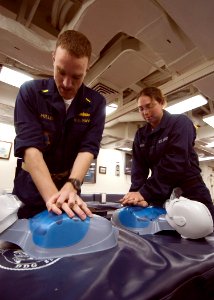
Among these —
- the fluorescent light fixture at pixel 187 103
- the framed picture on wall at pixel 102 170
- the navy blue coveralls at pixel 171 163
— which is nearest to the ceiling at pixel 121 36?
the fluorescent light fixture at pixel 187 103

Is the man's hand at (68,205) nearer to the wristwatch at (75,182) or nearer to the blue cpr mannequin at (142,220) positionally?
the wristwatch at (75,182)

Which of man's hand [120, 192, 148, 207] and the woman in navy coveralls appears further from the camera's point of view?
the woman in navy coveralls

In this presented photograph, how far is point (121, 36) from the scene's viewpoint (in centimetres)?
257

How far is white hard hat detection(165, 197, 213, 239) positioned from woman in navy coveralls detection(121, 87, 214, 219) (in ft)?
0.99

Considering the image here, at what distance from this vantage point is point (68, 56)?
0.84 metres

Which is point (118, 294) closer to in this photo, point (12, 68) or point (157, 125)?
point (157, 125)

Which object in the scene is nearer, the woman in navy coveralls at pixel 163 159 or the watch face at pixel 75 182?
the watch face at pixel 75 182

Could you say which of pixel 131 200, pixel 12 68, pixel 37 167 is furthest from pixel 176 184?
pixel 12 68

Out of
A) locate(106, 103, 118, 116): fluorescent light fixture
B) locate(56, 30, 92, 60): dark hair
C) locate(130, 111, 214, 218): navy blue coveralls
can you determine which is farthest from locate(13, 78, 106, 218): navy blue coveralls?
locate(106, 103, 118, 116): fluorescent light fixture

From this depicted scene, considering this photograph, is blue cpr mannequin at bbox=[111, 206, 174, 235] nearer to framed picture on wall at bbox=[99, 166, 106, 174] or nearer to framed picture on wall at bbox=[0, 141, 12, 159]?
framed picture on wall at bbox=[0, 141, 12, 159]

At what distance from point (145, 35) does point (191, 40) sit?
50 centimetres

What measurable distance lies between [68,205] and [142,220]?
46cm

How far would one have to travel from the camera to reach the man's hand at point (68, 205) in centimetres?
66

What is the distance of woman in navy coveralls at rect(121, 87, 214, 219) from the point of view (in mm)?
1242
